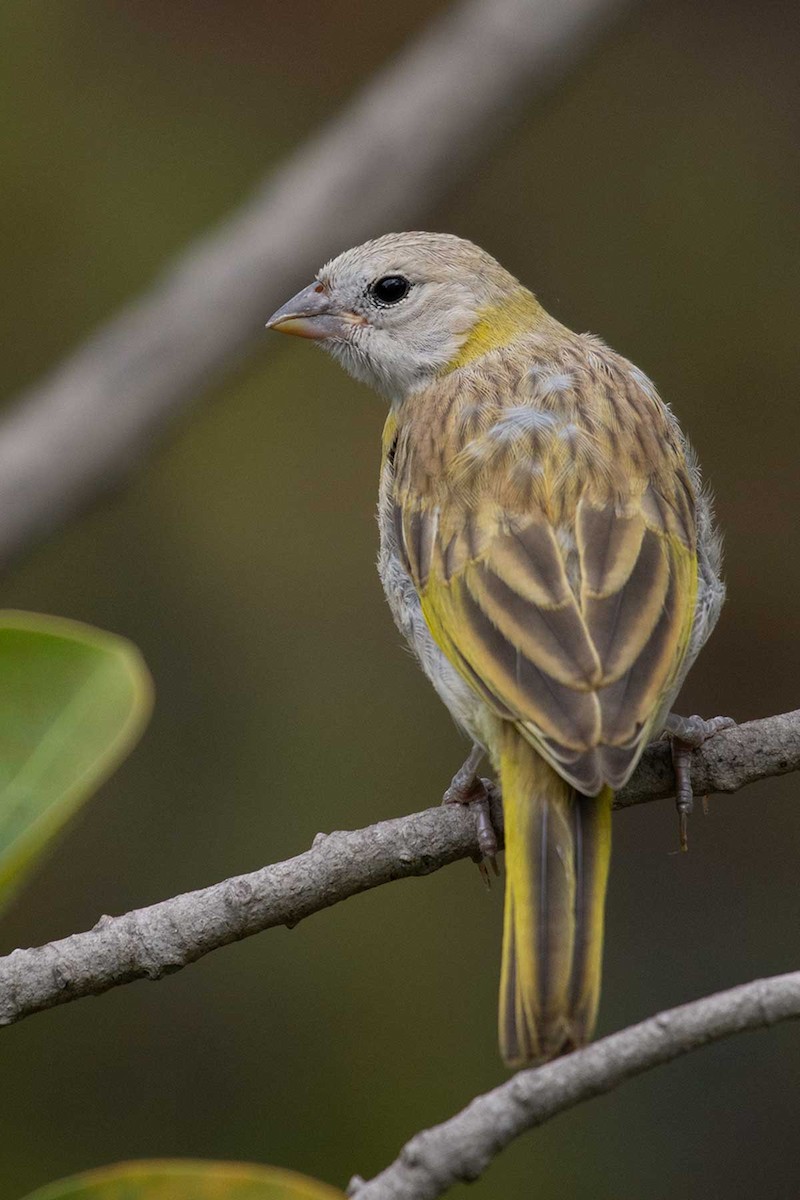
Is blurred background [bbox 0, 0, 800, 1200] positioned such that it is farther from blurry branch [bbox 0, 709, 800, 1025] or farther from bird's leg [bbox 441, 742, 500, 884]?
blurry branch [bbox 0, 709, 800, 1025]

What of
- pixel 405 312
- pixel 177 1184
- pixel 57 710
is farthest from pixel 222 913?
pixel 405 312

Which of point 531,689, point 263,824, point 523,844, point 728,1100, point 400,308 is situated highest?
point 400,308

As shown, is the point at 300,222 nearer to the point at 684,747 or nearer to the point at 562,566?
the point at 562,566

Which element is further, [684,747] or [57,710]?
[684,747]

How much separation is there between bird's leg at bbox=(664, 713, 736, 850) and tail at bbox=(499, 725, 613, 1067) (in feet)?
1.72

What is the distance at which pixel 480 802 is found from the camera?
155 inches

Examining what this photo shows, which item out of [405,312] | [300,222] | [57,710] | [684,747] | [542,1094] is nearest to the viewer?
[542,1094]

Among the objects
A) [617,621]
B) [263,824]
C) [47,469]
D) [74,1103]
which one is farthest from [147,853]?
[617,621]

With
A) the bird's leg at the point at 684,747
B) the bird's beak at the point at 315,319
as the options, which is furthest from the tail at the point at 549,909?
the bird's beak at the point at 315,319

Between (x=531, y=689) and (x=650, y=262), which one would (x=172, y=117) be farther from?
(x=531, y=689)

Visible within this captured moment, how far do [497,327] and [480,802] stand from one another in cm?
219

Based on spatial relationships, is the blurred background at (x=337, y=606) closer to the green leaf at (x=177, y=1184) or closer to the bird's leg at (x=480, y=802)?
the bird's leg at (x=480, y=802)

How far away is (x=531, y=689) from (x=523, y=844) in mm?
397

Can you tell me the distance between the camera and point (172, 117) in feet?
28.6
